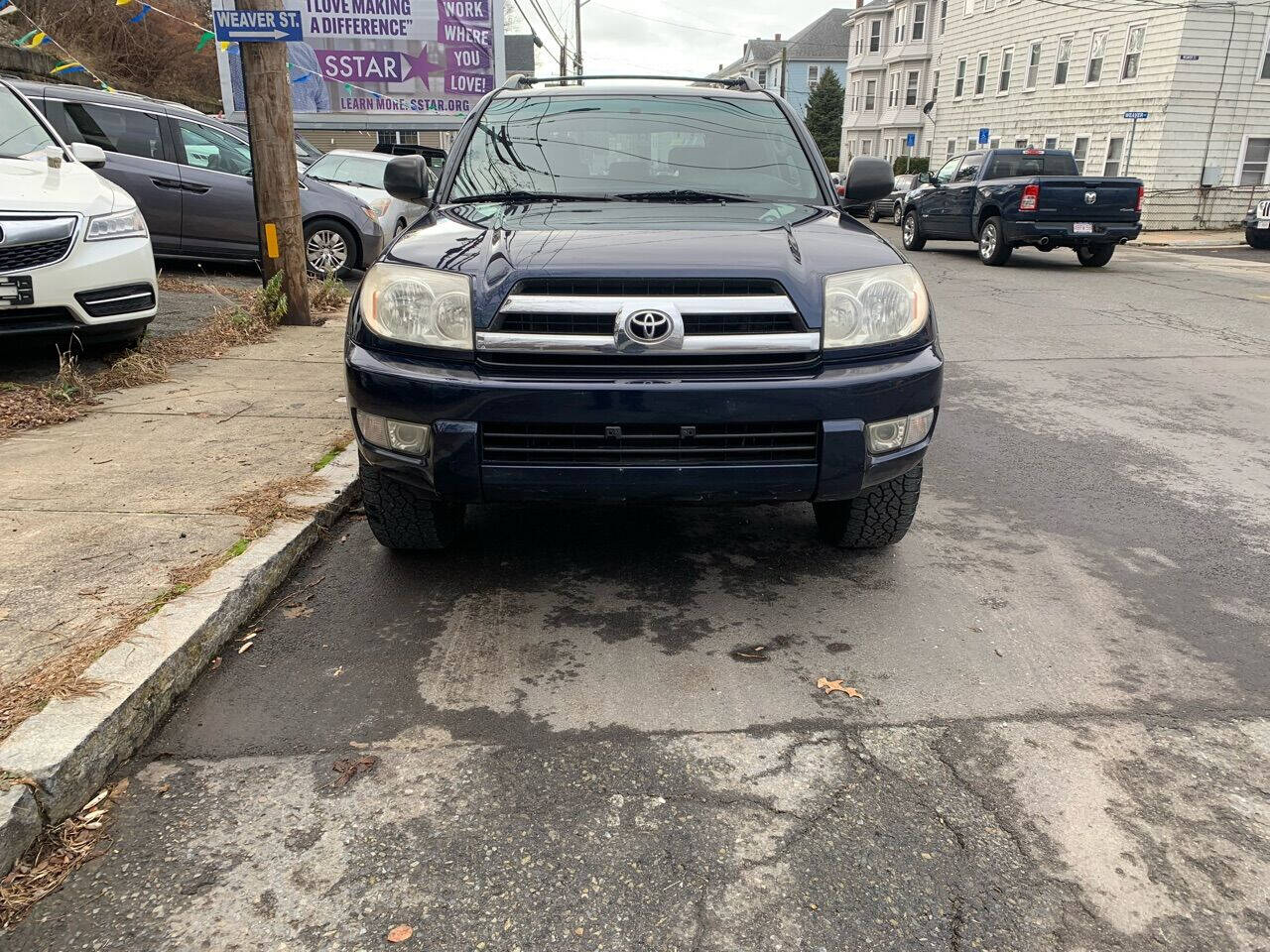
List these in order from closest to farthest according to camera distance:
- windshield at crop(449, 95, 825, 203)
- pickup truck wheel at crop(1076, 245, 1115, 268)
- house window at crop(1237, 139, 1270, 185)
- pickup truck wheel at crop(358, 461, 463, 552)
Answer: pickup truck wheel at crop(358, 461, 463, 552)
windshield at crop(449, 95, 825, 203)
pickup truck wheel at crop(1076, 245, 1115, 268)
house window at crop(1237, 139, 1270, 185)

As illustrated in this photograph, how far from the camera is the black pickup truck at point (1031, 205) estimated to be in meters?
14.7

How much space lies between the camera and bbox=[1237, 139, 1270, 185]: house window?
26.2 m

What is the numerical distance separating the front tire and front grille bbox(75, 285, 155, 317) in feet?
17.5

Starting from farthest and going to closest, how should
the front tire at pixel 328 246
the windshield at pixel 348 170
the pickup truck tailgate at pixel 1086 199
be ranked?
the pickup truck tailgate at pixel 1086 199 < the windshield at pixel 348 170 < the front tire at pixel 328 246

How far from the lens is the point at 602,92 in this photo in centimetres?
471

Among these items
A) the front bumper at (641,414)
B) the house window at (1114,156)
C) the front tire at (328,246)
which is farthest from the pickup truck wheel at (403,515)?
the house window at (1114,156)

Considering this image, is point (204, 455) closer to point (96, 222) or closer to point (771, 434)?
point (96, 222)

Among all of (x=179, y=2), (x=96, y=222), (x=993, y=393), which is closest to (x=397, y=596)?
(x=96, y=222)

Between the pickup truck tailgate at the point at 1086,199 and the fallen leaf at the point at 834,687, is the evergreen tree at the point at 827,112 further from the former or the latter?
the fallen leaf at the point at 834,687

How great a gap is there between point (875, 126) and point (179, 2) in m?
37.7

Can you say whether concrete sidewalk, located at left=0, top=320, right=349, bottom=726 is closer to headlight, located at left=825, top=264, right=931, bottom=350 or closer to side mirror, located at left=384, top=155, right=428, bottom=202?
side mirror, located at left=384, top=155, right=428, bottom=202

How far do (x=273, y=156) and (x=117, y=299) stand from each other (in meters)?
2.45

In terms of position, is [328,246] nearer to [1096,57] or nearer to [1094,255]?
[1094,255]

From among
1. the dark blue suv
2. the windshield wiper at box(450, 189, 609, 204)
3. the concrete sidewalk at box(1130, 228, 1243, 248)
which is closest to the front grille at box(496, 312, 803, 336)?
the dark blue suv
